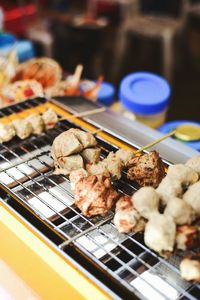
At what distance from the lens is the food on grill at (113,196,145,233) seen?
1.73m

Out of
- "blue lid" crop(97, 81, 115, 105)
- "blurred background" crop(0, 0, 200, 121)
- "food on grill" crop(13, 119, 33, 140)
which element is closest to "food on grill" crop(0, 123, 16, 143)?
"food on grill" crop(13, 119, 33, 140)

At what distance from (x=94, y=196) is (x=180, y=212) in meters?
0.40

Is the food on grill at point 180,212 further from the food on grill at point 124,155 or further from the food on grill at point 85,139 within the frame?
the food on grill at point 85,139

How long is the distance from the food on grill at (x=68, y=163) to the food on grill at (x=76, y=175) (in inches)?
4.3

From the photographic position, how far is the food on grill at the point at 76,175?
195cm

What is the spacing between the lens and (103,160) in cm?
217

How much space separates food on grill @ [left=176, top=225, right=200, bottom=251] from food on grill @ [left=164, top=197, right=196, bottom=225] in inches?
1.6

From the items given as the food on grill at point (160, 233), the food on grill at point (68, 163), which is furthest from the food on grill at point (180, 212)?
the food on grill at point (68, 163)

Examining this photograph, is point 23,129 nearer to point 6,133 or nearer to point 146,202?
point 6,133

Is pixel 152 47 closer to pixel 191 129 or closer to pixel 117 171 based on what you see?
pixel 191 129

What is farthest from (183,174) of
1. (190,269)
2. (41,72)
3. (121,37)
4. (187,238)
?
(121,37)

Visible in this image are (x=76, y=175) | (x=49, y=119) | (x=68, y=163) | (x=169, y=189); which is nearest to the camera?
(x=169, y=189)

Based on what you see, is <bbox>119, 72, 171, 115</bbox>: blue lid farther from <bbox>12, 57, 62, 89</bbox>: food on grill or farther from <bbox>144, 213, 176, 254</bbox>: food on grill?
<bbox>144, 213, 176, 254</bbox>: food on grill

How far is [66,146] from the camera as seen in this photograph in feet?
6.98
